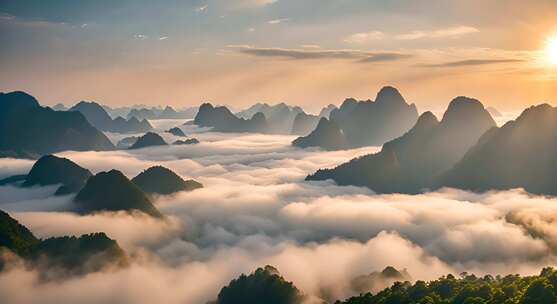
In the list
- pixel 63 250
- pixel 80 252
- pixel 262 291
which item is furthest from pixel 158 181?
pixel 262 291

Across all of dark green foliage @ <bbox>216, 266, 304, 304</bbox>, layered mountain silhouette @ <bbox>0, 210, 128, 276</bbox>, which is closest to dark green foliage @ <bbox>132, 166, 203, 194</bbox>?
layered mountain silhouette @ <bbox>0, 210, 128, 276</bbox>

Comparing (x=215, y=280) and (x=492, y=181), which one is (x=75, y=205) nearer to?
(x=215, y=280)

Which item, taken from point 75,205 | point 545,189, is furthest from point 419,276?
point 75,205

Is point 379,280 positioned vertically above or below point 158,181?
below

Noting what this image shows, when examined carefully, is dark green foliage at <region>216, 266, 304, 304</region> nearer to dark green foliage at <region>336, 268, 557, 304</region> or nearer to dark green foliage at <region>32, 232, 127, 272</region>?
dark green foliage at <region>336, 268, 557, 304</region>

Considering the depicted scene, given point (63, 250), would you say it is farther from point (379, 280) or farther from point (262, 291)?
point (379, 280)

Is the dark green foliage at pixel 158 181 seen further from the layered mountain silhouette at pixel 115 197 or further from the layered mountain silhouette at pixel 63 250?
the layered mountain silhouette at pixel 63 250
